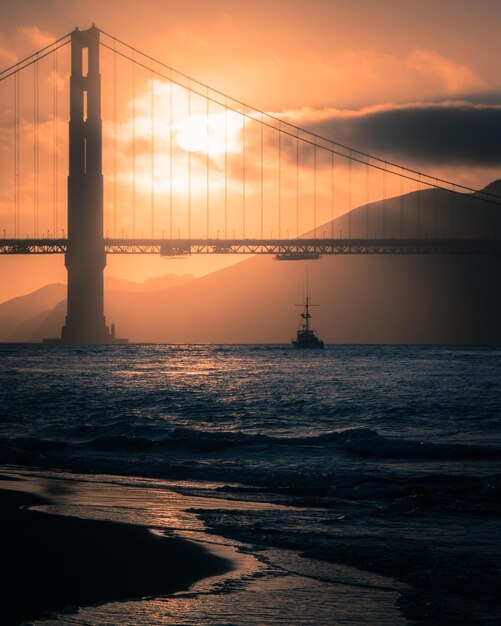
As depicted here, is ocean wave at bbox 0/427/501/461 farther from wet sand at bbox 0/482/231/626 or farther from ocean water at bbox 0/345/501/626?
wet sand at bbox 0/482/231/626

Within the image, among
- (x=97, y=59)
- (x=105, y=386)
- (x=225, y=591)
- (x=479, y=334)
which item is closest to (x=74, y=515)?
(x=225, y=591)

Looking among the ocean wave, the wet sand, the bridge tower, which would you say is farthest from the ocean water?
the bridge tower

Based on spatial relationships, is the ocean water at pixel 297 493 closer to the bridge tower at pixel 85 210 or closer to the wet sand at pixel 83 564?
the wet sand at pixel 83 564

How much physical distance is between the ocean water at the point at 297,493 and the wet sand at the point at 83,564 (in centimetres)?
25

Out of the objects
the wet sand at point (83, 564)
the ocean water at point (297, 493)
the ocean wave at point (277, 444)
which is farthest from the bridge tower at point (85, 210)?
the wet sand at point (83, 564)

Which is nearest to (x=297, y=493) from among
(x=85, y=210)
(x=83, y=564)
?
(x=83, y=564)

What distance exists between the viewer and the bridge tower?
90.9m

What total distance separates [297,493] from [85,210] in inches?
3214

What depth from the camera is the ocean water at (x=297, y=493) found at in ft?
24.0

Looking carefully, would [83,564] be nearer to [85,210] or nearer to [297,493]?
[297,493]

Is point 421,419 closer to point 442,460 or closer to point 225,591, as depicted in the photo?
point 442,460

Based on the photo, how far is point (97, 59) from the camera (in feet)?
320

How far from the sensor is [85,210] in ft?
302

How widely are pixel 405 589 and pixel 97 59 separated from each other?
9467cm
